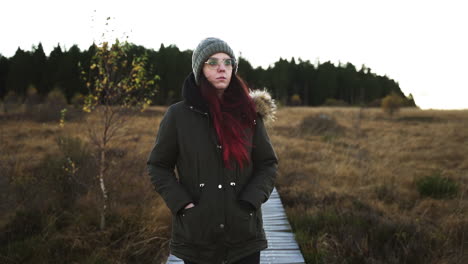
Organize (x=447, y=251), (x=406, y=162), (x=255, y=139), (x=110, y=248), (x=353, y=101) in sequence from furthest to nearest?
1. (x=353, y=101)
2. (x=406, y=162)
3. (x=110, y=248)
4. (x=447, y=251)
5. (x=255, y=139)

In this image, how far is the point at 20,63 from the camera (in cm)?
3422

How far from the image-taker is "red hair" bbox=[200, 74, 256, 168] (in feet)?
6.04

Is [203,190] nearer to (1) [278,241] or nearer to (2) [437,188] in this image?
(1) [278,241]

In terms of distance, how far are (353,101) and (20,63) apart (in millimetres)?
52145

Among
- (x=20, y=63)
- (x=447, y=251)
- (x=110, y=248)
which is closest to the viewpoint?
(x=447, y=251)

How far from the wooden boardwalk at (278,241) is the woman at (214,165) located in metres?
1.71

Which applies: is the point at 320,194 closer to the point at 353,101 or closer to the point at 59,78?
the point at 59,78

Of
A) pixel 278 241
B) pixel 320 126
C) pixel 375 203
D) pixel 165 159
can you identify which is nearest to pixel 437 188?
pixel 375 203

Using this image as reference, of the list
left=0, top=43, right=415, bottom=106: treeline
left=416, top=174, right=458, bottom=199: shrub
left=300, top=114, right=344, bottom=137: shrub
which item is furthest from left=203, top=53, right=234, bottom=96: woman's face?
left=0, top=43, right=415, bottom=106: treeline

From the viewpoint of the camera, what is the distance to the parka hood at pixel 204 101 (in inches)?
75.4

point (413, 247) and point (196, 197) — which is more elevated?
point (196, 197)

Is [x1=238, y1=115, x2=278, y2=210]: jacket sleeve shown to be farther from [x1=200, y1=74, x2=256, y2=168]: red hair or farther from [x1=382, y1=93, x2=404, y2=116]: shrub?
[x1=382, y1=93, x2=404, y2=116]: shrub

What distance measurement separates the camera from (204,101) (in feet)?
6.33

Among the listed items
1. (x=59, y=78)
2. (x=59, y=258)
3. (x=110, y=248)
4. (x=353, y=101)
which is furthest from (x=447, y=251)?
(x=353, y=101)
